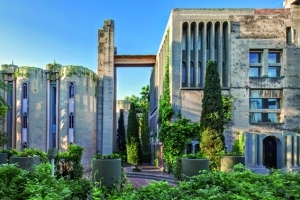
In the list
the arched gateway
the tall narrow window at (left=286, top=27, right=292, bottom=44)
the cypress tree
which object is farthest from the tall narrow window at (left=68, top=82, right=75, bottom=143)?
the tall narrow window at (left=286, top=27, right=292, bottom=44)

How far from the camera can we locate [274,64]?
53.8 feet

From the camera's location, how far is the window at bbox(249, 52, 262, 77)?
1636 centimetres

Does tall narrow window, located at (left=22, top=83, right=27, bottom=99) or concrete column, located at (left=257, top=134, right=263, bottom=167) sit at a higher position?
tall narrow window, located at (left=22, top=83, right=27, bottom=99)

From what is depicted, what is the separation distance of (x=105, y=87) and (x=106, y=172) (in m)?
15.4

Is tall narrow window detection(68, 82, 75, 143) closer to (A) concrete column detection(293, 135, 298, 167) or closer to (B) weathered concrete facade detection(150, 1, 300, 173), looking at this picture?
(B) weathered concrete facade detection(150, 1, 300, 173)

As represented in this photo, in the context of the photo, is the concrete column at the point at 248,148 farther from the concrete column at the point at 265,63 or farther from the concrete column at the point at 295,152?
the concrete column at the point at 265,63

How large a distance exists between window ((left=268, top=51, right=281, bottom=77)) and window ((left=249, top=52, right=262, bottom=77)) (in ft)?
2.25

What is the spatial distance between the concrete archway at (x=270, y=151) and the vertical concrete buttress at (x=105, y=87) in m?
12.6

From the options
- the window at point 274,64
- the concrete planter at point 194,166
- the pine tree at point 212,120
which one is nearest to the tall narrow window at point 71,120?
the pine tree at point 212,120

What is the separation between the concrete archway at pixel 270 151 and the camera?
16.2 meters

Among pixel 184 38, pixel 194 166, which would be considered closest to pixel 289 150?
pixel 184 38

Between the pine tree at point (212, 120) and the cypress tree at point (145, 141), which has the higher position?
the pine tree at point (212, 120)

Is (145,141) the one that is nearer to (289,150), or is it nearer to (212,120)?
(212,120)

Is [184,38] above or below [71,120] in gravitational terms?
above
